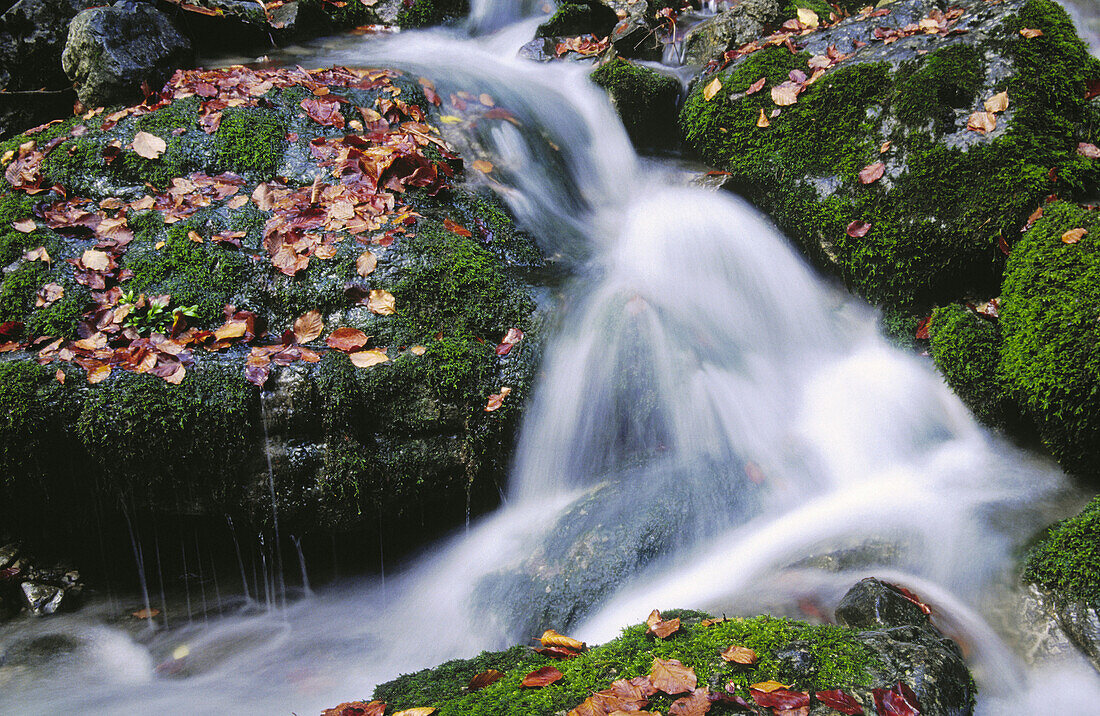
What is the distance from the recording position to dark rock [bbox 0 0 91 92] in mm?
5949

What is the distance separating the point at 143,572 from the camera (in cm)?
379

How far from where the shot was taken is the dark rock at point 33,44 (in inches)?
234

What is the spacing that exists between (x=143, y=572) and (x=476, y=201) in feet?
11.2

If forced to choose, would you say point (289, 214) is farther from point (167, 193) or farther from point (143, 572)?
point (143, 572)

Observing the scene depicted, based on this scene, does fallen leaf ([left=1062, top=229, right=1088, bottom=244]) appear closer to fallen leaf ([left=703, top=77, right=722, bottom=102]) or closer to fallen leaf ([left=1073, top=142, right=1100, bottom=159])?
fallen leaf ([left=1073, top=142, right=1100, bottom=159])

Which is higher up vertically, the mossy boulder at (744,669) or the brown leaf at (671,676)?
the brown leaf at (671,676)

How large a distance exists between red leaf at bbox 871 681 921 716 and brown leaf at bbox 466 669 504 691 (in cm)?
138

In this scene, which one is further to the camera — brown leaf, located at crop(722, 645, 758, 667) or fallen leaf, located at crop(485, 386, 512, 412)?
fallen leaf, located at crop(485, 386, 512, 412)

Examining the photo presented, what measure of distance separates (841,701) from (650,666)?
65cm

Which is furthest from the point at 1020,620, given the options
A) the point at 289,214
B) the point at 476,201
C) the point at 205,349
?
the point at 289,214

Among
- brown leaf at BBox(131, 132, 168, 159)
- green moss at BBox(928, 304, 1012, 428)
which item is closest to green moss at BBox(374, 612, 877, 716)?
green moss at BBox(928, 304, 1012, 428)

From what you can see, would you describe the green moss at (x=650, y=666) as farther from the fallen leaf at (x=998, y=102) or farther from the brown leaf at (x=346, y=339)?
the fallen leaf at (x=998, y=102)

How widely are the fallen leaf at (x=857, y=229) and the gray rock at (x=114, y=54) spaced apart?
6.12 meters

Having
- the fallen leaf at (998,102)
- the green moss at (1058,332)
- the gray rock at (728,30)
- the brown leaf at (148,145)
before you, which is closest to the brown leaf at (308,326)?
the brown leaf at (148,145)
